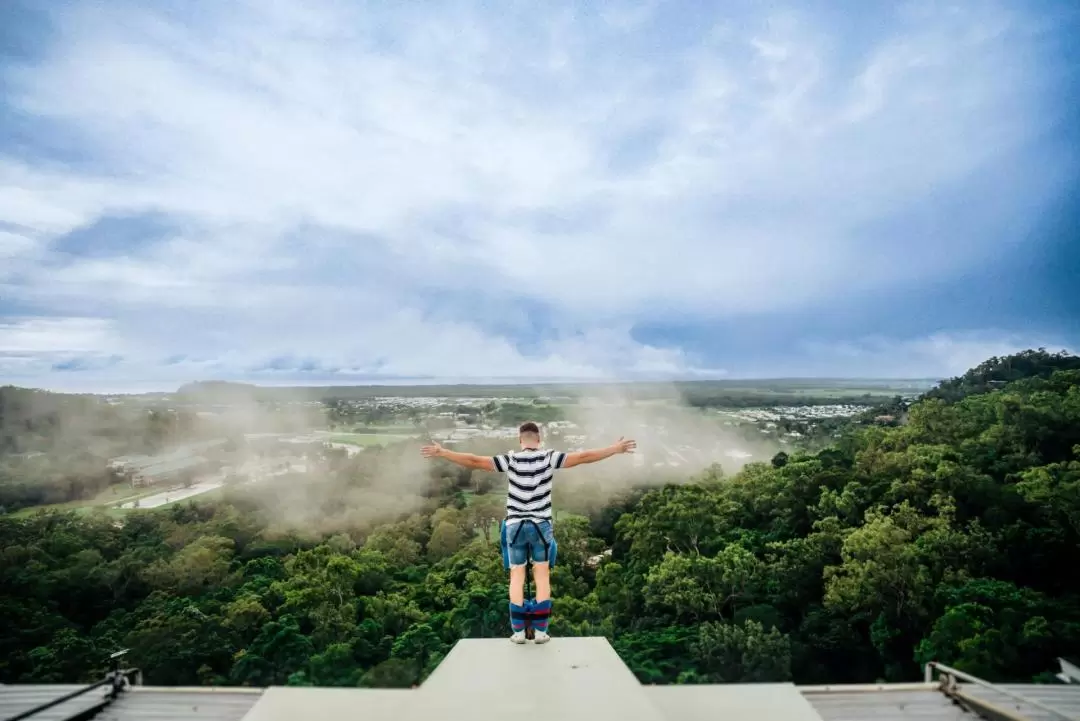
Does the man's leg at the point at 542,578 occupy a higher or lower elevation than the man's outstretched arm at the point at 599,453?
lower

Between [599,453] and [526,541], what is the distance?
2.39 ft

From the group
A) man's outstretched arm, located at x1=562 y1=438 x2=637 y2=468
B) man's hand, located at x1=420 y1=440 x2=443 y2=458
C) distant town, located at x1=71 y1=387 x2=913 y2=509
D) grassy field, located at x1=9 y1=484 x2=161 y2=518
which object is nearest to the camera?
man's outstretched arm, located at x1=562 y1=438 x2=637 y2=468

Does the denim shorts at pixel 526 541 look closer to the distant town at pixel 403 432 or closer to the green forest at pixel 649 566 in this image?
the green forest at pixel 649 566

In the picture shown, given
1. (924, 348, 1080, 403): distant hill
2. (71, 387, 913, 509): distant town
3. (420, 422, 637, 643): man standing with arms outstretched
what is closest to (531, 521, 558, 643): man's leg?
(420, 422, 637, 643): man standing with arms outstretched

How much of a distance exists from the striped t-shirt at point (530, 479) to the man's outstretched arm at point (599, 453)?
5 cm

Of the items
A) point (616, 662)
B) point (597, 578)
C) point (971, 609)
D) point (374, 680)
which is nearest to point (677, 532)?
point (597, 578)

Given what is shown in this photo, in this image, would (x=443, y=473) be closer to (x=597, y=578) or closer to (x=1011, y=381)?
(x=597, y=578)

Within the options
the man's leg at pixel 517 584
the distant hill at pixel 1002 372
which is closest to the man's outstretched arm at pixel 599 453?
the man's leg at pixel 517 584

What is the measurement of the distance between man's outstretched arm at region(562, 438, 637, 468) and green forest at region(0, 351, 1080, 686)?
778cm

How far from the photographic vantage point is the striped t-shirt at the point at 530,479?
3709mm

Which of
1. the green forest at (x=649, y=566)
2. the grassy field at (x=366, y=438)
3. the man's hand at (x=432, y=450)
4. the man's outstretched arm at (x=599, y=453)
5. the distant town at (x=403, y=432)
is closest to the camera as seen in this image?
the man's outstretched arm at (x=599, y=453)

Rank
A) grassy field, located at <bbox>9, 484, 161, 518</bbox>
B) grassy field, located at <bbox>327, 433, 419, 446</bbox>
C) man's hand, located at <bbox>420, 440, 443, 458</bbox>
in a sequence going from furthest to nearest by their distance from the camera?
1. grassy field, located at <bbox>327, 433, 419, 446</bbox>
2. grassy field, located at <bbox>9, 484, 161, 518</bbox>
3. man's hand, located at <bbox>420, 440, 443, 458</bbox>

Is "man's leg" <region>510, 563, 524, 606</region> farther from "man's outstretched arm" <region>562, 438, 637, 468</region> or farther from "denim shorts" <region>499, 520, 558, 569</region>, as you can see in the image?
"man's outstretched arm" <region>562, 438, 637, 468</region>

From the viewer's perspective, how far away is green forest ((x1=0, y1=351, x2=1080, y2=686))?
10.2 m
